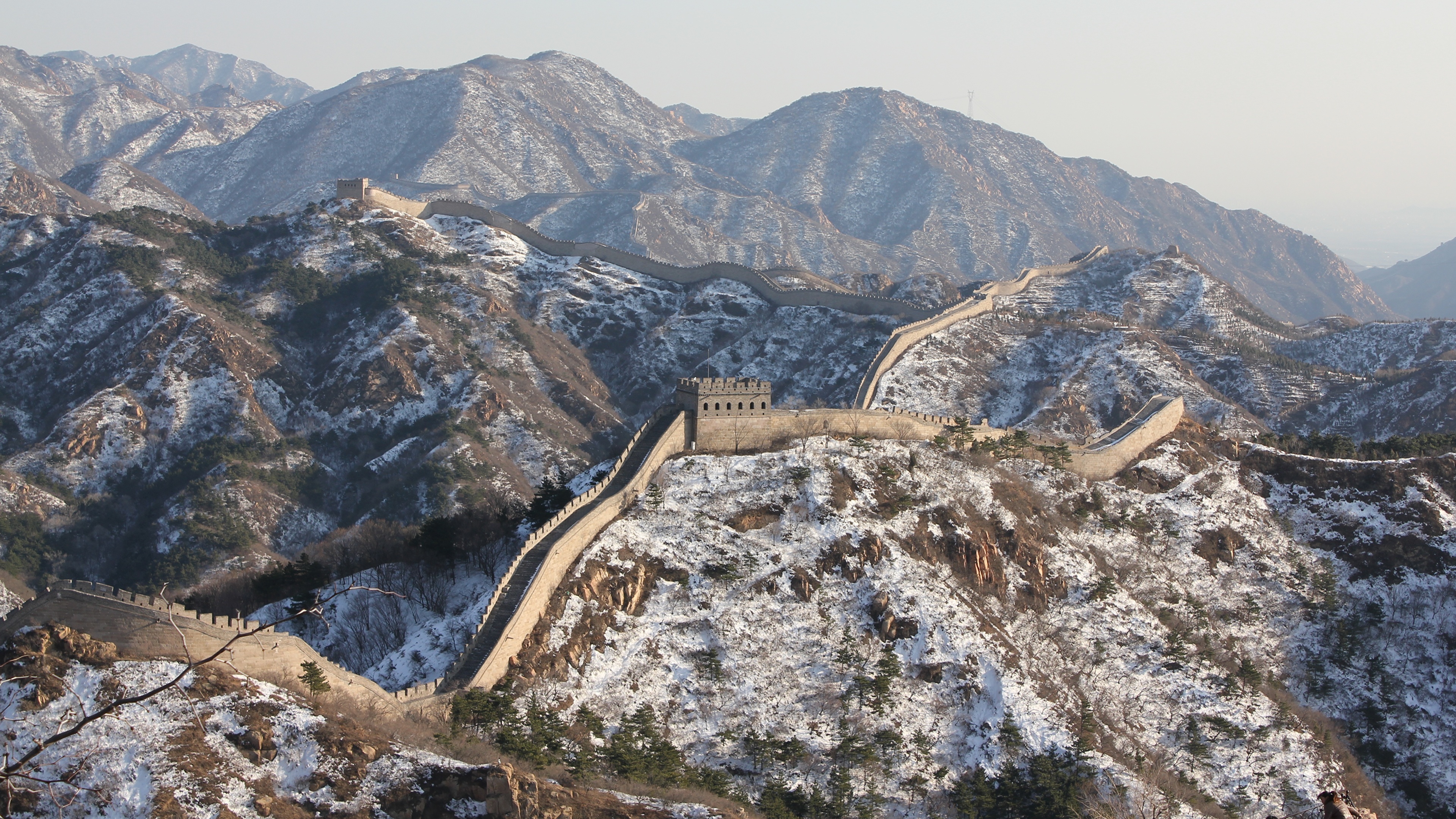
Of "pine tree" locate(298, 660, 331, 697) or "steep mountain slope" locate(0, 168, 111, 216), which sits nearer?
"pine tree" locate(298, 660, 331, 697)

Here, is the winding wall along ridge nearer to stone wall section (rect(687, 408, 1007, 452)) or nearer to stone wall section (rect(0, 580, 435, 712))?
stone wall section (rect(687, 408, 1007, 452))

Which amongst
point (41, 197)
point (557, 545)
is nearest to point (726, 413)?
point (557, 545)

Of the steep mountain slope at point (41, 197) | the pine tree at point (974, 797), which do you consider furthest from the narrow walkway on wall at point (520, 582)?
the steep mountain slope at point (41, 197)

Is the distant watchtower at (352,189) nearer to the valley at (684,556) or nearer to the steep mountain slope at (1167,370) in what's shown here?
the valley at (684,556)

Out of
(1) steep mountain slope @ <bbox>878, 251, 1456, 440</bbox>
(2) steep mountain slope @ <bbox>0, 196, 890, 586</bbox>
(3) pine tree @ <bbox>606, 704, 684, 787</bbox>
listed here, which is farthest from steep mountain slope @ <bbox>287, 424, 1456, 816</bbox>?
(2) steep mountain slope @ <bbox>0, 196, 890, 586</bbox>

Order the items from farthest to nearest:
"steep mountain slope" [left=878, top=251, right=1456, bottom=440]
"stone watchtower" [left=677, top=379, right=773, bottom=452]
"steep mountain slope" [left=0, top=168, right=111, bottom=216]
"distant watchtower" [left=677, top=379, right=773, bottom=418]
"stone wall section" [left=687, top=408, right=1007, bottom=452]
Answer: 1. "steep mountain slope" [left=0, top=168, right=111, bottom=216]
2. "steep mountain slope" [left=878, top=251, right=1456, bottom=440]
3. "stone wall section" [left=687, top=408, right=1007, bottom=452]
4. "stone watchtower" [left=677, top=379, right=773, bottom=452]
5. "distant watchtower" [left=677, top=379, right=773, bottom=418]
